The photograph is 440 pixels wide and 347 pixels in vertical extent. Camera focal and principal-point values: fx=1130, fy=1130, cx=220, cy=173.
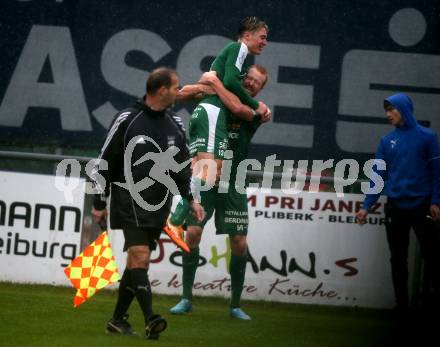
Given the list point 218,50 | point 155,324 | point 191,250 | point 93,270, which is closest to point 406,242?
point 191,250

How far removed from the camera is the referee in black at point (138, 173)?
7320 millimetres

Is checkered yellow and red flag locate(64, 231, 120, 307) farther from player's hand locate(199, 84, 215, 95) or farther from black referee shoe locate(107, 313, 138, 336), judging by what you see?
player's hand locate(199, 84, 215, 95)

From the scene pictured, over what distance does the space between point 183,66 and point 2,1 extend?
6.92 ft

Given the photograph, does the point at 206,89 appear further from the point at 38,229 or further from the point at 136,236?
the point at 38,229

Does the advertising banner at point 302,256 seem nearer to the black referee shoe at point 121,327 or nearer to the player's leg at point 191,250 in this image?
the player's leg at point 191,250

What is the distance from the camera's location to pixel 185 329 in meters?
8.31

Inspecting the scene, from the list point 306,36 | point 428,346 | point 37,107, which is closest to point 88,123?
point 37,107

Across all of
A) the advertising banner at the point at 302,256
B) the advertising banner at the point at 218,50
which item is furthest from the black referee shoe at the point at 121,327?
the advertising banner at the point at 218,50

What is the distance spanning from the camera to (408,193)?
10.4 meters

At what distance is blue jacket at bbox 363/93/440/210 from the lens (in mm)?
10383

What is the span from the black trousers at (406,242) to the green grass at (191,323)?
360mm

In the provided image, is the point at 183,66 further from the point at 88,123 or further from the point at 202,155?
the point at 202,155

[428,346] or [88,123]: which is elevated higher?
[88,123]

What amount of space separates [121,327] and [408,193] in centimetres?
376
